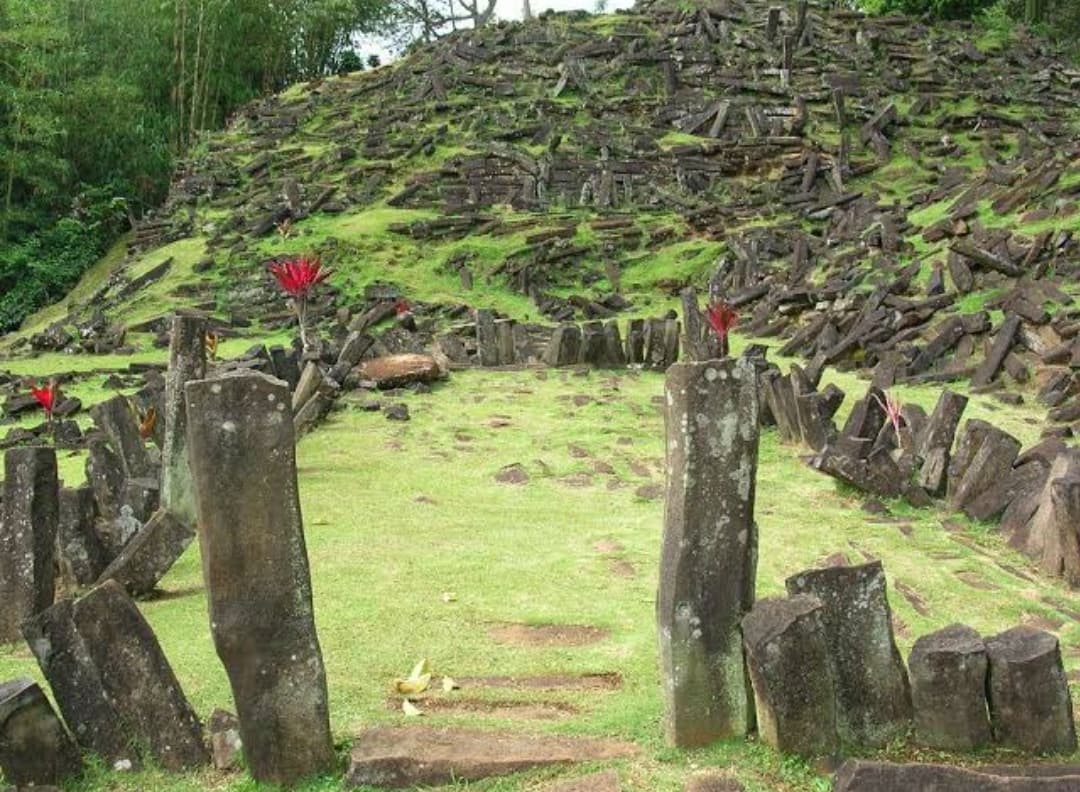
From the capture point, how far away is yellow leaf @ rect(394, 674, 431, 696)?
454cm

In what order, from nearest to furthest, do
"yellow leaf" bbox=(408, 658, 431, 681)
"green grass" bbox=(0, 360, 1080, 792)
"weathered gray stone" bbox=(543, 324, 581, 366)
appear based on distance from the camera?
1. "green grass" bbox=(0, 360, 1080, 792)
2. "yellow leaf" bbox=(408, 658, 431, 681)
3. "weathered gray stone" bbox=(543, 324, 581, 366)

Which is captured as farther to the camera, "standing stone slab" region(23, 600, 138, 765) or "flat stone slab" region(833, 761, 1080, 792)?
"standing stone slab" region(23, 600, 138, 765)

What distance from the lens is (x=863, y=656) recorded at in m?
3.84

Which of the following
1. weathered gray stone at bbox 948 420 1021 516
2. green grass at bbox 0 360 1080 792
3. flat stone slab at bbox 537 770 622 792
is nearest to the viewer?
flat stone slab at bbox 537 770 622 792

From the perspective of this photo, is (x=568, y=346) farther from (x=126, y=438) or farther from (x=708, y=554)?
(x=708, y=554)

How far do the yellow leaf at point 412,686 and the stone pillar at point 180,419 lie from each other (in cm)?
268

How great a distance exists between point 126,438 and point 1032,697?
20.0ft

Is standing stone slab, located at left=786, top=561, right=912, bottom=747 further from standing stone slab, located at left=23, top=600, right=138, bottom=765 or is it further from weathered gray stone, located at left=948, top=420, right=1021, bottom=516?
weathered gray stone, located at left=948, top=420, right=1021, bottom=516

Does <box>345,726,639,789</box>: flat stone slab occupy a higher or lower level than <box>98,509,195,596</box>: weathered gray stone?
lower

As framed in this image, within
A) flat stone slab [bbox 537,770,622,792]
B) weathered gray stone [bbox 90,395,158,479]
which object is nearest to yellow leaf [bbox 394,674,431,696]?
flat stone slab [bbox 537,770,622,792]

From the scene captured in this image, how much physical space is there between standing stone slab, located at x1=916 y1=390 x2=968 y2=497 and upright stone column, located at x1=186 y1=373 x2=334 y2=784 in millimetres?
5153

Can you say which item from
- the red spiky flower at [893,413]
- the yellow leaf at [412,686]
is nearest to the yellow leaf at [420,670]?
the yellow leaf at [412,686]

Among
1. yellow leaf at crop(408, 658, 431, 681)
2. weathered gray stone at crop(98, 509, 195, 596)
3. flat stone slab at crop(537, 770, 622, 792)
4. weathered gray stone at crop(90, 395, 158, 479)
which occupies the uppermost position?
weathered gray stone at crop(90, 395, 158, 479)

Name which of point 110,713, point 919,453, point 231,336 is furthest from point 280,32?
point 110,713
